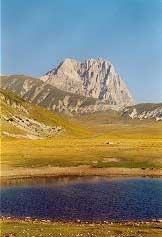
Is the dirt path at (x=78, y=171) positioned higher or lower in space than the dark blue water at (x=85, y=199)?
higher

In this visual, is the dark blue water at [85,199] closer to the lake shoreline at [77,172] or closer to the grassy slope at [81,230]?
the lake shoreline at [77,172]

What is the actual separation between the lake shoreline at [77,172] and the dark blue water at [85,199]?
5.42 meters

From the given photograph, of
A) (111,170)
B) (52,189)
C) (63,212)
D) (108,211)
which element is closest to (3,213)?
(63,212)

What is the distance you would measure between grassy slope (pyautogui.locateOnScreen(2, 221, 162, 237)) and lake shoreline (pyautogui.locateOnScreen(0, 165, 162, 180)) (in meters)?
52.2

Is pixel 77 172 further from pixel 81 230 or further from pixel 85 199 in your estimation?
pixel 81 230

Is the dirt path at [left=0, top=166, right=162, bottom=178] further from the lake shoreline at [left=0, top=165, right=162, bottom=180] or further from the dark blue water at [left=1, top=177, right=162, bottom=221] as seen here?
the dark blue water at [left=1, top=177, right=162, bottom=221]

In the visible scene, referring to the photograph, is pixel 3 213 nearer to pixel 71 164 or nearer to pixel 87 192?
pixel 87 192

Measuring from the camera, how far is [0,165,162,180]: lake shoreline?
99125mm

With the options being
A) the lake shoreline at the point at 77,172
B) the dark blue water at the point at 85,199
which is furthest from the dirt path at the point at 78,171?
the dark blue water at the point at 85,199

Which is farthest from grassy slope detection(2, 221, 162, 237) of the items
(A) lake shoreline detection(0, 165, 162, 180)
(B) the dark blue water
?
(A) lake shoreline detection(0, 165, 162, 180)

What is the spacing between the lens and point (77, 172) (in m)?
103

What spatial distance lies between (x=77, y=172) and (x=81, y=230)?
198ft

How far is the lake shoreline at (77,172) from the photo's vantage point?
99.1 metres

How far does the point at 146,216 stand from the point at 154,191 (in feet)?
70.1
